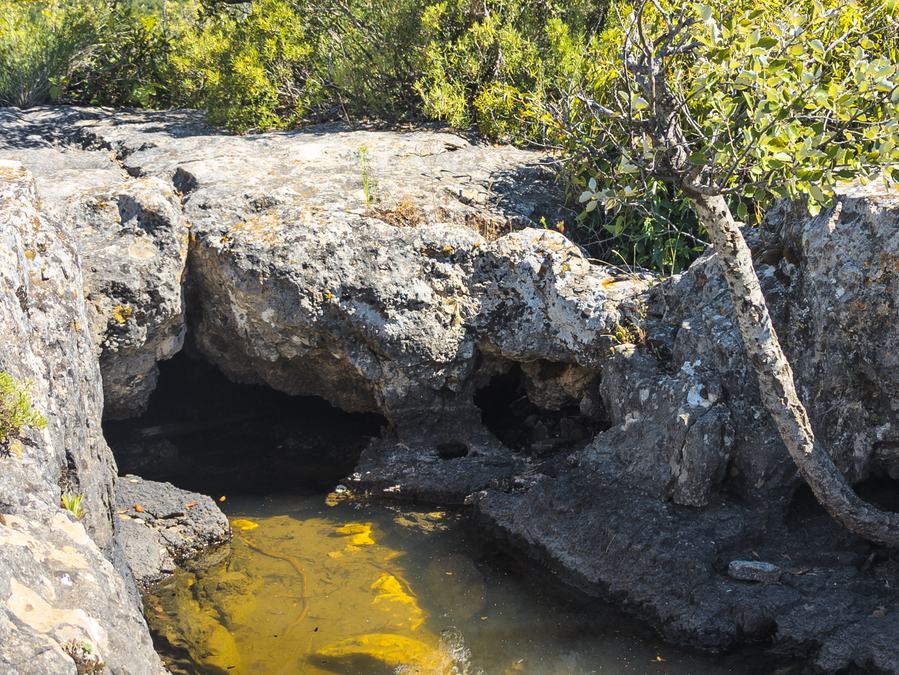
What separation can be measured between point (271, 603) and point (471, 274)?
9.33ft

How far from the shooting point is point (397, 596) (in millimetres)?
6281

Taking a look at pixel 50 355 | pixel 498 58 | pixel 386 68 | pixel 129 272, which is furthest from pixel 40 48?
pixel 50 355

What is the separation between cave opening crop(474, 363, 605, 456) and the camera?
7.67 meters

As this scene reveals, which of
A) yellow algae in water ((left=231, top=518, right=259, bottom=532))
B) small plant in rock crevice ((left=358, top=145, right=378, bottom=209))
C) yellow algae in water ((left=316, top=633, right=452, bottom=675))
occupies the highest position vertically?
small plant in rock crevice ((left=358, top=145, right=378, bottom=209))

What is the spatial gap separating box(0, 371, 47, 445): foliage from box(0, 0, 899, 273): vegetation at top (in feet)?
13.0

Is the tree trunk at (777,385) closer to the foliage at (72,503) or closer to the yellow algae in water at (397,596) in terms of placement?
the yellow algae in water at (397,596)

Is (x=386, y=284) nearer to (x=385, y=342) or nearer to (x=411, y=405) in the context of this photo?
(x=385, y=342)

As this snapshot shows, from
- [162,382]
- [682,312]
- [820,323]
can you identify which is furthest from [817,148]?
[162,382]

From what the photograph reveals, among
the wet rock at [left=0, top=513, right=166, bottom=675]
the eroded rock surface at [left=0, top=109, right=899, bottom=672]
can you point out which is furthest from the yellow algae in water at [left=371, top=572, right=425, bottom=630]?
the wet rock at [left=0, top=513, right=166, bottom=675]

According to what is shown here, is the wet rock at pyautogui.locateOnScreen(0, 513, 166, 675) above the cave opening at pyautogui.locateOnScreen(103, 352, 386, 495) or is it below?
above

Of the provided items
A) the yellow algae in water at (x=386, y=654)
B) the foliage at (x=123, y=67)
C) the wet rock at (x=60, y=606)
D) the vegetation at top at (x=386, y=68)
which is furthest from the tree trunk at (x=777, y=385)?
the foliage at (x=123, y=67)

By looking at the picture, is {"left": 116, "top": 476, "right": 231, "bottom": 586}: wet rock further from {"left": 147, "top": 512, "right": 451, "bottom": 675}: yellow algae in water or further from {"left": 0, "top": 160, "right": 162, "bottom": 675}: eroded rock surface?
{"left": 0, "top": 160, "right": 162, "bottom": 675}: eroded rock surface

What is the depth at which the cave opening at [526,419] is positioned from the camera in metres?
7.67

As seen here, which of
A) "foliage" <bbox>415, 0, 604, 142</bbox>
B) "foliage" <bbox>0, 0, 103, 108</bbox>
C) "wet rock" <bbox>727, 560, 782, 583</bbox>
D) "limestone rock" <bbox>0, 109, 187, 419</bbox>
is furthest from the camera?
"foliage" <bbox>0, 0, 103, 108</bbox>
